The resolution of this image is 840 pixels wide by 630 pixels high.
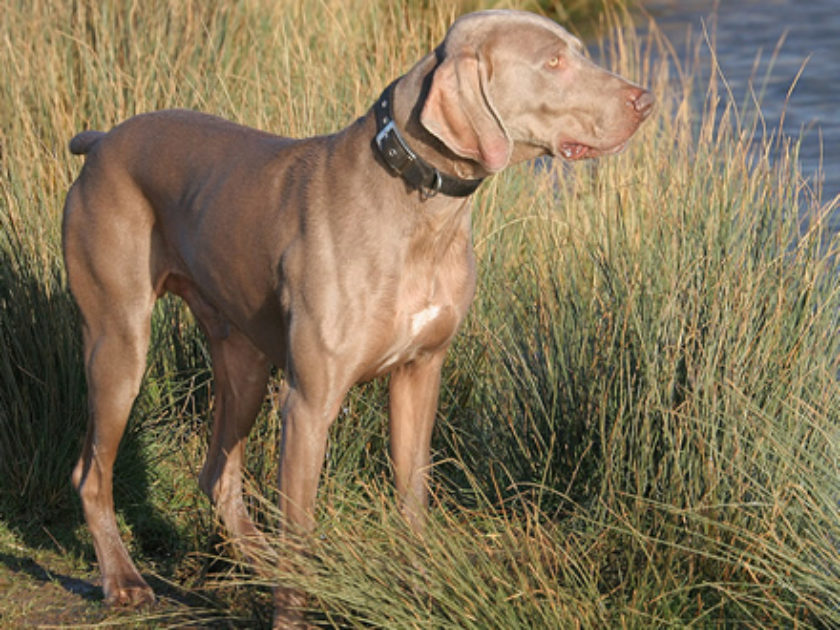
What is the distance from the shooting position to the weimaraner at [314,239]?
384cm

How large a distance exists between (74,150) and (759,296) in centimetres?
230

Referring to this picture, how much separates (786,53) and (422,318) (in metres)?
9.07

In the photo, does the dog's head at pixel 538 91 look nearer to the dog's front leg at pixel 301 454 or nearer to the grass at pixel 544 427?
the grass at pixel 544 427

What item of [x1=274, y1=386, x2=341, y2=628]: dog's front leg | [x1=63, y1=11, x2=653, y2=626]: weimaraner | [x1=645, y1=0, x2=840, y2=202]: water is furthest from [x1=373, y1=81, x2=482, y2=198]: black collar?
[x1=645, y1=0, x2=840, y2=202]: water

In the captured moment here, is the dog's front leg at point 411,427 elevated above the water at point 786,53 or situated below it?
above

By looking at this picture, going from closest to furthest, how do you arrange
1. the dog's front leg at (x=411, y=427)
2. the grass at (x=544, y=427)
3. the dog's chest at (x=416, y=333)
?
the grass at (x=544, y=427) < the dog's chest at (x=416, y=333) < the dog's front leg at (x=411, y=427)

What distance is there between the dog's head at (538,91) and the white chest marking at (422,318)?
0.48 meters

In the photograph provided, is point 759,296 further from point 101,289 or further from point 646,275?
point 101,289

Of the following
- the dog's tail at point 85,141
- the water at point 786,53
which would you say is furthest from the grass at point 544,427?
the water at point 786,53

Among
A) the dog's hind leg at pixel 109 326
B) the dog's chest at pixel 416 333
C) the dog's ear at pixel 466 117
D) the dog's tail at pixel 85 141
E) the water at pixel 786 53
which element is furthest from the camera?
the water at pixel 786 53

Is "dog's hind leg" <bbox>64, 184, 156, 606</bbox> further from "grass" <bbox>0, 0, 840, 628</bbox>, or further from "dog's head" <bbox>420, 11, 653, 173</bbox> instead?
"dog's head" <bbox>420, 11, 653, 173</bbox>

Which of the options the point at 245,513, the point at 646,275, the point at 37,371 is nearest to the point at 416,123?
the point at 646,275

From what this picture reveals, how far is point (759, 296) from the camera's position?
14.1 feet

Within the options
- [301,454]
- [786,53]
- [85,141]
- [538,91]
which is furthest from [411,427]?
A: [786,53]
